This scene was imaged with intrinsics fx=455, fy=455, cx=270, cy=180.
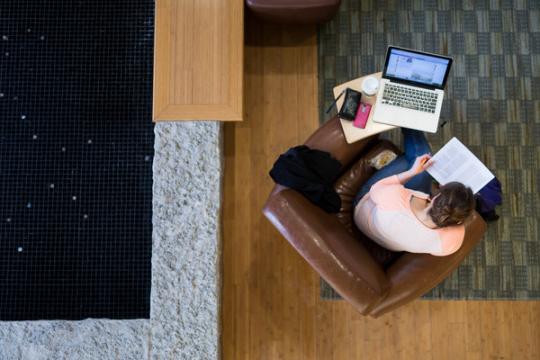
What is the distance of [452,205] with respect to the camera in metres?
1.82

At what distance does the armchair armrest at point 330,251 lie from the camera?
1935 millimetres

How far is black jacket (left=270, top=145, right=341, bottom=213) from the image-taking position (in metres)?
2.21

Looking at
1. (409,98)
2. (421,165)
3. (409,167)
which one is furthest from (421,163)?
(409,98)

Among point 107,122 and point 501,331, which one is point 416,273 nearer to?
point 501,331

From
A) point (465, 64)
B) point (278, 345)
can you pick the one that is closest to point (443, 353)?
point (278, 345)

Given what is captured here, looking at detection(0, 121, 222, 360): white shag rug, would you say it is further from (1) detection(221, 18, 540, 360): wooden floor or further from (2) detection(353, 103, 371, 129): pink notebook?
(2) detection(353, 103, 371, 129): pink notebook

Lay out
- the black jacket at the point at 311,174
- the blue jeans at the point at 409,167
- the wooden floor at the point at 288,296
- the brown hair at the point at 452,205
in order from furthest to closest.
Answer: the wooden floor at the point at 288,296 < the blue jeans at the point at 409,167 < the black jacket at the point at 311,174 < the brown hair at the point at 452,205

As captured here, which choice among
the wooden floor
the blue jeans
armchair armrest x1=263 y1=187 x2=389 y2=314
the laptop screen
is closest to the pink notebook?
the laptop screen

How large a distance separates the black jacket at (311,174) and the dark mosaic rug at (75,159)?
112 centimetres

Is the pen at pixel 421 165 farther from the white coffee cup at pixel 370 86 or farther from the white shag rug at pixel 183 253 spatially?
the white shag rug at pixel 183 253

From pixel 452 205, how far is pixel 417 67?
0.85 meters

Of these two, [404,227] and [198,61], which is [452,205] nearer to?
[404,227]

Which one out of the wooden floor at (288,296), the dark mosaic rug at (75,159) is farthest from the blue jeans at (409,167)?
the dark mosaic rug at (75,159)

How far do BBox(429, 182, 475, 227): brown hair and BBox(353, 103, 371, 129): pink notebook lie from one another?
25.7 inches
